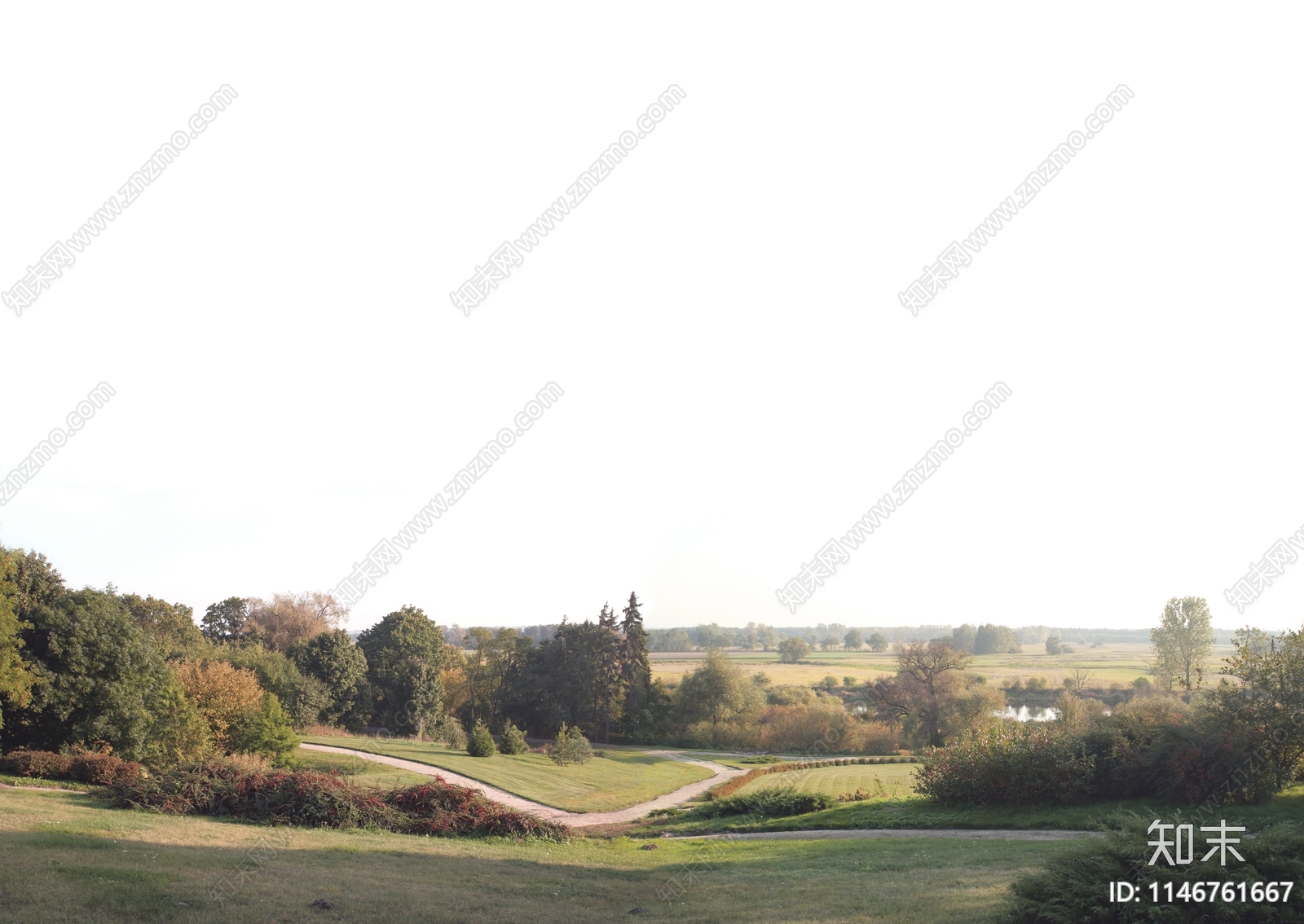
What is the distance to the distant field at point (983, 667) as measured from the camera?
85.1m

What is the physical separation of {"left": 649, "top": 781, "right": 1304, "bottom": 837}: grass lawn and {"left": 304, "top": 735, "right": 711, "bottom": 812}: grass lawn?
5067 millimetres

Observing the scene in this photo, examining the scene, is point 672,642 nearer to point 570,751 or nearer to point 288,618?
point 288,618

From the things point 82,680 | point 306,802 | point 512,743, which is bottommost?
point 512,743

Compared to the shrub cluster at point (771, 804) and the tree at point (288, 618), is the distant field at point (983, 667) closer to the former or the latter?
the tree at point (288, 618)

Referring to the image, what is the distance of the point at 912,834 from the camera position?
70.9ft

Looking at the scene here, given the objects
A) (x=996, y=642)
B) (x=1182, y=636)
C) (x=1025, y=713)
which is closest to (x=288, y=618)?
(x=1025, y=713)

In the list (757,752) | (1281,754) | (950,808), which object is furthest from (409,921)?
(757,752)

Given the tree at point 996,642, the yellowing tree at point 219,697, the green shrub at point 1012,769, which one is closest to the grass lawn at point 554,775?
the yellowing tree at point 219,697

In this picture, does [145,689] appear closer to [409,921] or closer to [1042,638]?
[409,921]

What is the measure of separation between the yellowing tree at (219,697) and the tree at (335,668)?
16829 millimetres

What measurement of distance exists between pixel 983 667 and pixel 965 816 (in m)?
89.3

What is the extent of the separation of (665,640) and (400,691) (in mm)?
107624

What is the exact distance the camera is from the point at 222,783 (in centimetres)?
1756

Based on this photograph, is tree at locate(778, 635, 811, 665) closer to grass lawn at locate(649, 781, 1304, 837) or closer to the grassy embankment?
the grassy embankment
